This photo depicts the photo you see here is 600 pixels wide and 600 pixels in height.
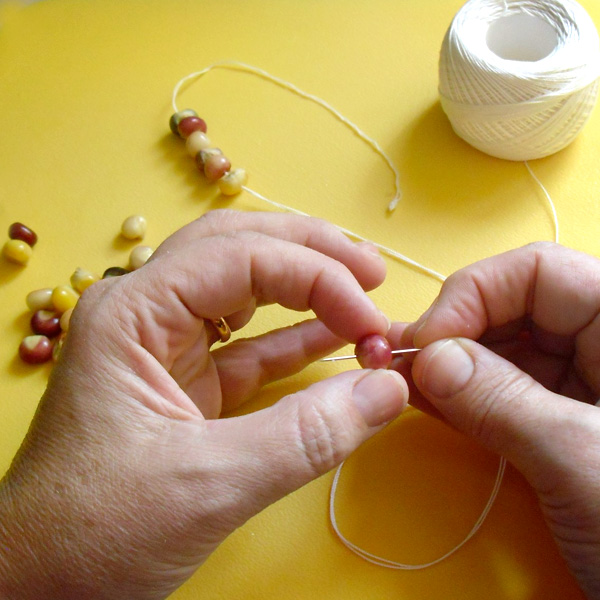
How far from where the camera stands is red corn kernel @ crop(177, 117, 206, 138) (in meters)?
1.38

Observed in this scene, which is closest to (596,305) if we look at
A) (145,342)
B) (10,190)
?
(145,342)

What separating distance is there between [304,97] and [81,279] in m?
0.71

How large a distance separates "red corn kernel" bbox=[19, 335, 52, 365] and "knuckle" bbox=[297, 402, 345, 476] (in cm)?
65

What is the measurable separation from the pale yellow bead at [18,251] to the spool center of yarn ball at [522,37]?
3.56 ft

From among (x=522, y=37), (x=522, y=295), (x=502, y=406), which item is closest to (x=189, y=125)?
(x=522, y=37)

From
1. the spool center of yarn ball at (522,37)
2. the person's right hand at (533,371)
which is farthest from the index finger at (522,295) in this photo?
the spool center of yarn ball at (522,37)

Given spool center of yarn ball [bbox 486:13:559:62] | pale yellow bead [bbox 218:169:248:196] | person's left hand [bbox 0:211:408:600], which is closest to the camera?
person's left hand [bbox 0:211:408:600]

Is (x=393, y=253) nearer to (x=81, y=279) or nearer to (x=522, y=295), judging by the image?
(x=522, y=295)

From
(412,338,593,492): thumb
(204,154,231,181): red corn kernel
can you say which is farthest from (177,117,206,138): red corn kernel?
(412,338,593,492): thumb

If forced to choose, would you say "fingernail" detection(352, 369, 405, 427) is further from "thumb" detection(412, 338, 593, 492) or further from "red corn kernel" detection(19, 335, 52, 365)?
"red corn kernel" detection(19, 335, 52, 365)

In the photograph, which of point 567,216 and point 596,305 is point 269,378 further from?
point 567,216

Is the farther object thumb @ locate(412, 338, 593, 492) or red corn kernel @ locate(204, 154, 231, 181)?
red corn kernel @ locate(204, 154, 231, 181)

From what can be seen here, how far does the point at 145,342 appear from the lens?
2.49 feet

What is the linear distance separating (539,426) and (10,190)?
1.27m
